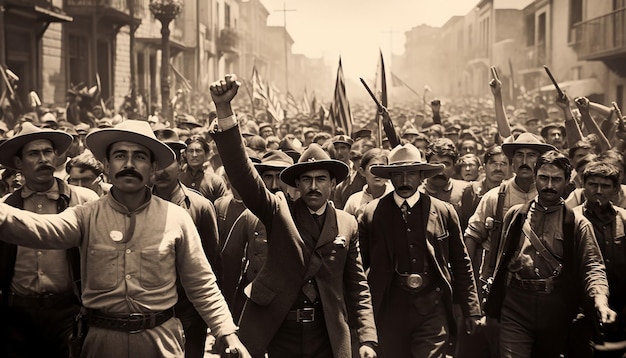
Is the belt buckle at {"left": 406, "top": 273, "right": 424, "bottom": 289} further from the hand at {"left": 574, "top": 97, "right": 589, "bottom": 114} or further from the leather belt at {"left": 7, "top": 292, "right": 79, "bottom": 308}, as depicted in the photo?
the hand at {"left": 574, "top": 97, "right": 589, "bottom": 114}

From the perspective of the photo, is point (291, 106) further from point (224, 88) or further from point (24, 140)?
point (224, 88)

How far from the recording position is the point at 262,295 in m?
4.59

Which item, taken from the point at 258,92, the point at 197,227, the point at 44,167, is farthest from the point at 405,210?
the point at 258,92

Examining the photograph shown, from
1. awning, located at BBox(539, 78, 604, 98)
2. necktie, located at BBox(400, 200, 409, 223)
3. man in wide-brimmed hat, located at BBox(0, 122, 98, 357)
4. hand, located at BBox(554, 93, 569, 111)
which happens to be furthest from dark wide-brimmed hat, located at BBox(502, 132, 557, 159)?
awning, located at BBox(539, 78, 604, 98)

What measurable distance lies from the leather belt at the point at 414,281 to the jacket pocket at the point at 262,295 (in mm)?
1199

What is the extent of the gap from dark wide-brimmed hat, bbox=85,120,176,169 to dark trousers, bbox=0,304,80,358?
117cm

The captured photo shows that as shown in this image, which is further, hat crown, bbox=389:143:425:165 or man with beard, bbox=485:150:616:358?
hat crown, bbox=389:143:425:165

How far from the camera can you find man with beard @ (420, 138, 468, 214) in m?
7.65

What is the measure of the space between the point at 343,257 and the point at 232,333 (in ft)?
3.40

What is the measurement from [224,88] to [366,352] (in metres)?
1.82

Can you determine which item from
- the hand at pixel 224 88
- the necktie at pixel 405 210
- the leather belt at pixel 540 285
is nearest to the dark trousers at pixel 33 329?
the hand at pixel 224 88

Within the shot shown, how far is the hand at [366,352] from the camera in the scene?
462 centimetres

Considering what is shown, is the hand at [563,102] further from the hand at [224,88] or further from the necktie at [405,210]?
the hand at [224,88]

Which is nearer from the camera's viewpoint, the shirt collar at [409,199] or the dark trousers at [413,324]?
the dark trousers at [413,324]
